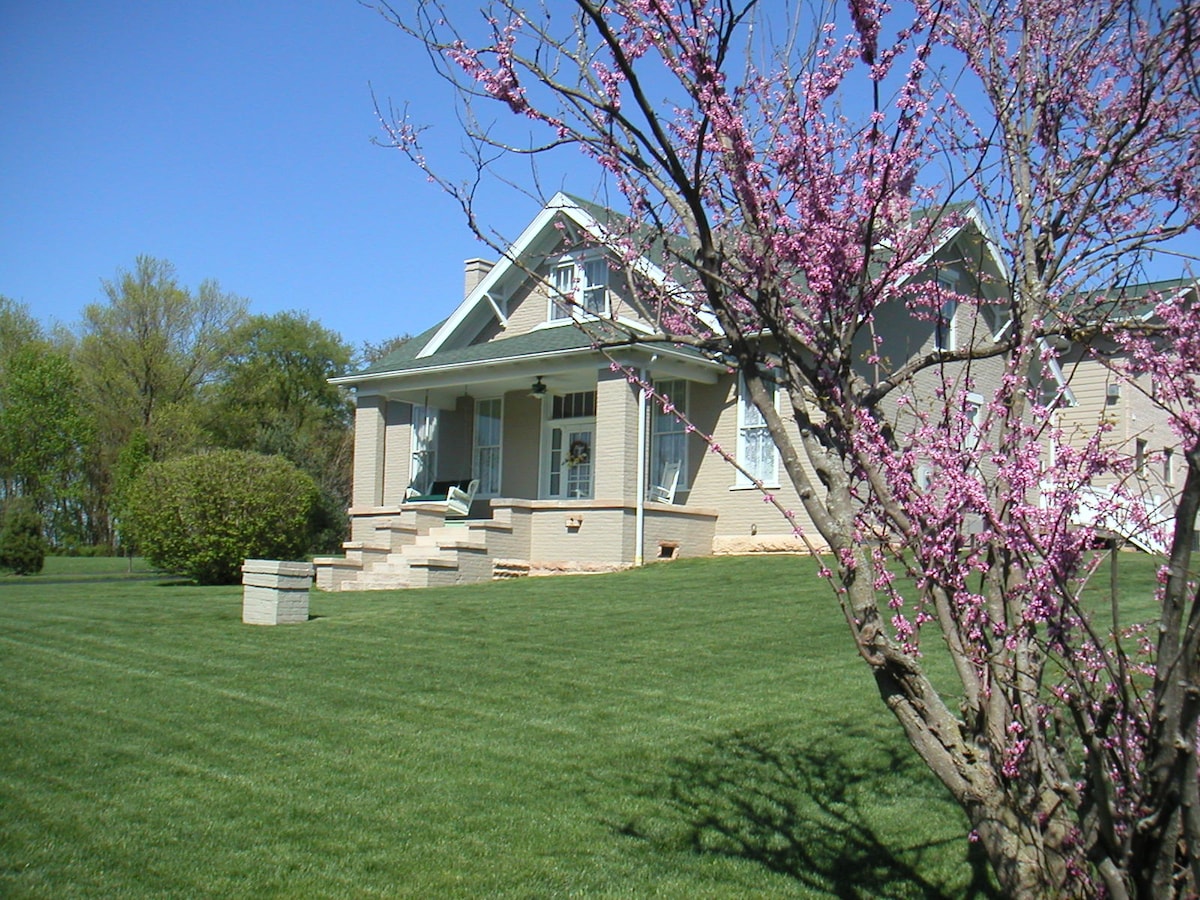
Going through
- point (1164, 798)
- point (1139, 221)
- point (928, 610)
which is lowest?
point (1164, 798)

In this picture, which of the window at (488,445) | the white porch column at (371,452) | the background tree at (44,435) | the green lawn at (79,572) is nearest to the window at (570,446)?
the window at (488,445)

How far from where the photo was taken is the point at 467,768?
6.32m

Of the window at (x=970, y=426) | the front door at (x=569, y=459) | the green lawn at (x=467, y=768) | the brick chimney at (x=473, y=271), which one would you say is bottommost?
the green lawn at (x=467, y=768)

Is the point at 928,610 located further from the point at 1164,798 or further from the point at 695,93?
the point at 695,93

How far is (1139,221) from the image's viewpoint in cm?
457

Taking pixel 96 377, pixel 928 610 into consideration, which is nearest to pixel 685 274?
pixel 928 610

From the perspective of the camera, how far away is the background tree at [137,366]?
44.3 m

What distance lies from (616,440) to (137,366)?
3270cm

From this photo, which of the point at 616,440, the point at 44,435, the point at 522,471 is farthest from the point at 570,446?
the point at 44,435

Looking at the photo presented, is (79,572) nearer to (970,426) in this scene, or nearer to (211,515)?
(211,515)

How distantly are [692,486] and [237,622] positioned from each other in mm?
9247

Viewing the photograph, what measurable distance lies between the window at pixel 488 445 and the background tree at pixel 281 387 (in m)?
20.8

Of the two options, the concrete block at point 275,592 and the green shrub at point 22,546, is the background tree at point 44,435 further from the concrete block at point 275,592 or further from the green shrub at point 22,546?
the concrete block at point 275,592

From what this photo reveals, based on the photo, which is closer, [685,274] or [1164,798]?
[1164,798]
